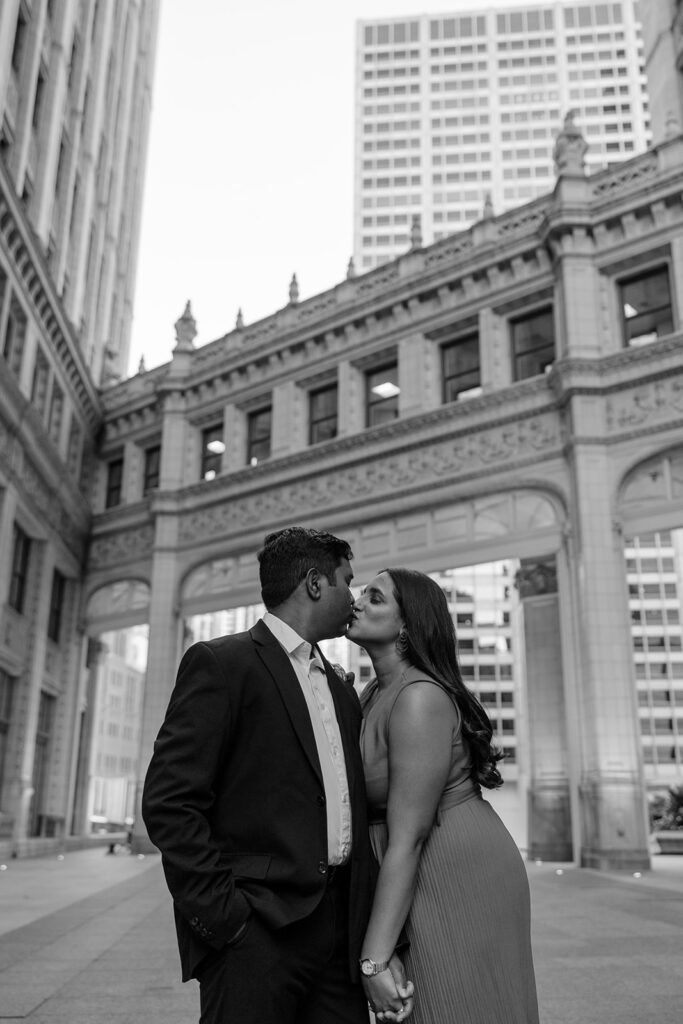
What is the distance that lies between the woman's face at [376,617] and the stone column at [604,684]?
623 inches

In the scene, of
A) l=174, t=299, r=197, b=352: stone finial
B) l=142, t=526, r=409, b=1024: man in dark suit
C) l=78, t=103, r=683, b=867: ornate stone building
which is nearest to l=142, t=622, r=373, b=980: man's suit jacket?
l=142, t=526, r=409, b=1024: man in dark suit

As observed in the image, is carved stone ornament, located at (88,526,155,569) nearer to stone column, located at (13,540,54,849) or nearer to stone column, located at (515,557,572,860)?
stone column, located at (13,540,54,849)

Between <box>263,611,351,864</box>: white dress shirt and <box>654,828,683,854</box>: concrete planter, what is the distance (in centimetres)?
2465

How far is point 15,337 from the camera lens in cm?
2347

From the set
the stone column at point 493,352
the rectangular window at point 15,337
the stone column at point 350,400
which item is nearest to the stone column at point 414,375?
the stone column at point 350,400

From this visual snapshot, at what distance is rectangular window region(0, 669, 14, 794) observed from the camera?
Answer: 2392cm

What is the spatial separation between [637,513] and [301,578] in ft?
56.8

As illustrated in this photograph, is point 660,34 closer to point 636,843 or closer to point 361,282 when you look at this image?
point 361,282

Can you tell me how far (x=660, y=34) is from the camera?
26.9 meters

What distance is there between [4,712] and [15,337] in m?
10.1

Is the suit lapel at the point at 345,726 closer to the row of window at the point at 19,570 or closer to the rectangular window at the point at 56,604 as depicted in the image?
the row of window at the point at 19,570

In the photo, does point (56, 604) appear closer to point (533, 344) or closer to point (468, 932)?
point (533, 344)

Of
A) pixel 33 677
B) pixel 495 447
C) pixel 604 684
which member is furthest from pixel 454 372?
pixel 33 677

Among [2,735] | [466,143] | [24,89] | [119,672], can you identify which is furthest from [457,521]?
[466,143]
